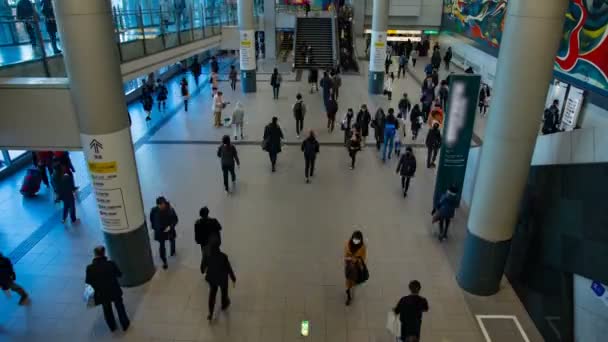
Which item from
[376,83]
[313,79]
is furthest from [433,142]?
[313,79]

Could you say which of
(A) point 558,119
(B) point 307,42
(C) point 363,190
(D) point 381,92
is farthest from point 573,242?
(B) point 307,42

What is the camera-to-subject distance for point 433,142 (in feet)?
37.4

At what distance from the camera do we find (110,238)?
6.71 meters

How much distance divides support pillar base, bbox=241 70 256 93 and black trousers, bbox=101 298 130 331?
635 inches

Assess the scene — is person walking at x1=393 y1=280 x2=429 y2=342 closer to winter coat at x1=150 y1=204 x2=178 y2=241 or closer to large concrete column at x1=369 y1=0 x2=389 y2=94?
winter coat at x1=150 y1=204 x2=178 y2=241

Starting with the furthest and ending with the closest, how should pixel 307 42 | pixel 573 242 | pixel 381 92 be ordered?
pixel 307 42 < pixel 381 92 < pixel 573 242

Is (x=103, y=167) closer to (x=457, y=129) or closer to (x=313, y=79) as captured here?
(x=457, y=129)

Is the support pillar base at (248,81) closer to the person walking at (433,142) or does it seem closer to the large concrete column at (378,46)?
the large concrete column at (378,46)

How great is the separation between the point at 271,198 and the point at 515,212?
17.9 feet

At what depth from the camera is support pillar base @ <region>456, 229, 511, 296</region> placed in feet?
21.8

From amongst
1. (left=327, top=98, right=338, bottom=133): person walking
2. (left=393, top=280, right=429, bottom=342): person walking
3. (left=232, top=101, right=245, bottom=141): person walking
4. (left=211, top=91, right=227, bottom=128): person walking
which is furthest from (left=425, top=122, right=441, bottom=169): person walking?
(left=211, top=91, right=227, bottom=128): person walking

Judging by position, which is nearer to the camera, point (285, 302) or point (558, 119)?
point (285, 302)

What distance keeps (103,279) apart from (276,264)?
293cm

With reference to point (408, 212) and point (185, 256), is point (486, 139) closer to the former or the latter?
→ point (408, 212)
